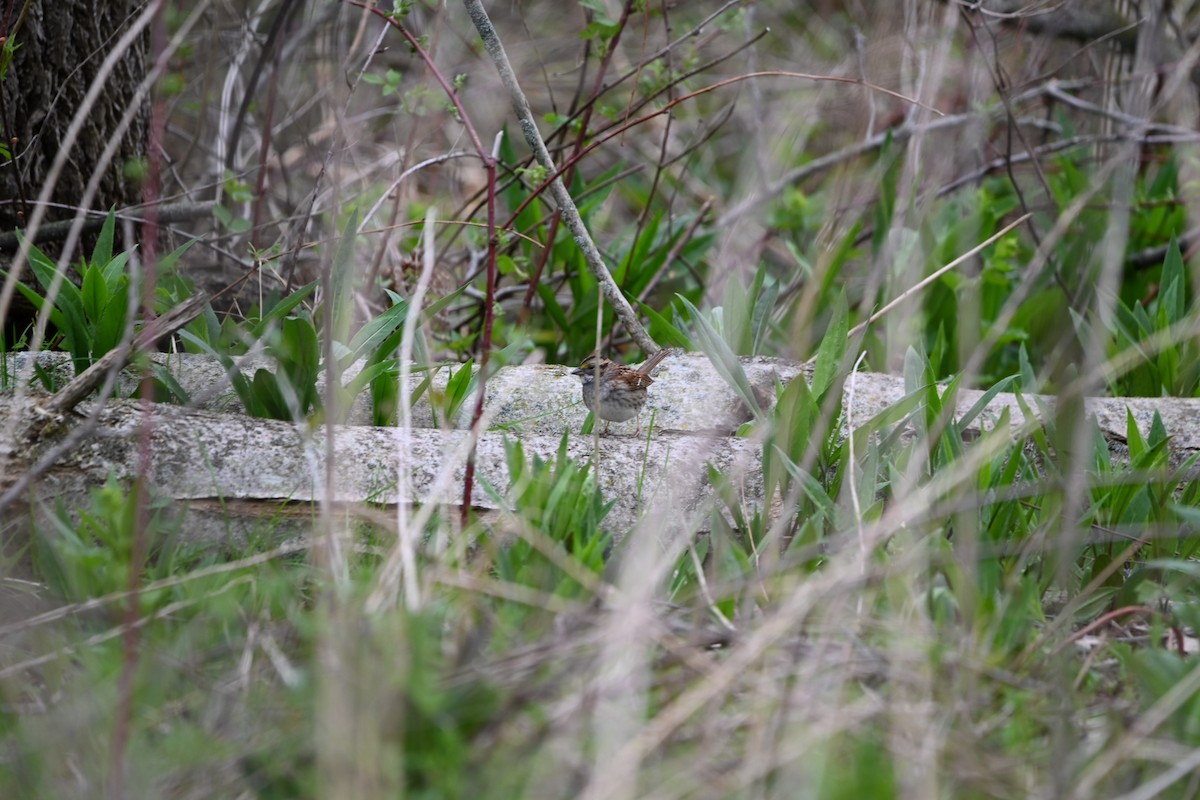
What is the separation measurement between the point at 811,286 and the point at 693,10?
3.96 meters

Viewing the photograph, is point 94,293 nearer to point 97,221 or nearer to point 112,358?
point 112,358

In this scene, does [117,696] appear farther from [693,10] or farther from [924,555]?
[693,10]

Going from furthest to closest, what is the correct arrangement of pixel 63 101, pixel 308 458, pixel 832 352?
pixel 63 101, pixel 832 352, pixel 308 458

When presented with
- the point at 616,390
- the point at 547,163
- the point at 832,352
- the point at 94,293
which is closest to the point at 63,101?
the point at 94,293

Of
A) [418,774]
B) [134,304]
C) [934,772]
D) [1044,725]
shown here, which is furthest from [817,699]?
[134,304]

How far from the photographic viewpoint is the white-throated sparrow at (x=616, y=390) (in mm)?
3248

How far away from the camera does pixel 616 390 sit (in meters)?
3.29

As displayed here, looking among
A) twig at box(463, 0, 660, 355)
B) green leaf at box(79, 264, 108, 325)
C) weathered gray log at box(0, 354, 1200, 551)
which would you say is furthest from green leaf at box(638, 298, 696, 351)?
green leaf at box(79, 264, 108, 325)

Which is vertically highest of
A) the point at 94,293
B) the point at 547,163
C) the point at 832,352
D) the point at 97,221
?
the point at 547,163

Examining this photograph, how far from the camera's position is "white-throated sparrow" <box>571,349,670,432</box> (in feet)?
10.7

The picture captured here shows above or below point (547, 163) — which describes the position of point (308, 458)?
below

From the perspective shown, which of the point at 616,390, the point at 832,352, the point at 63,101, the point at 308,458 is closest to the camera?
the point at 308,458

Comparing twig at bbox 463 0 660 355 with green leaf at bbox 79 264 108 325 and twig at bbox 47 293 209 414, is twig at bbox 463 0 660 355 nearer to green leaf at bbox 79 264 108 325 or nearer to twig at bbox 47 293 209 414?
twig at bbox 47 293 209 414

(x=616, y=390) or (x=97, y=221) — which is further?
(x=97, y=221)
